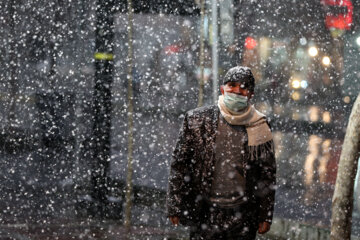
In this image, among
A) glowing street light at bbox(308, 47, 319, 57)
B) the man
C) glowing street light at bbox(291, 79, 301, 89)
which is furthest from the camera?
glowing street light at bbox(308, 47, 319, 57)

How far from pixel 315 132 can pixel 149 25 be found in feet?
80.2

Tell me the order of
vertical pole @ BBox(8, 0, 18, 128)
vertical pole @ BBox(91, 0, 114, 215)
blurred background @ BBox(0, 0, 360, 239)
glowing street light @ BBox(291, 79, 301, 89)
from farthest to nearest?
glowing street light @ BBox(291, 79, 301, 89)
vertical pole @ BBox(8, 0, 18, 128)
blurred background @ BBox(0, 0, 360, 239)
vertical pole @ BBox(91, 0, 114, 215)

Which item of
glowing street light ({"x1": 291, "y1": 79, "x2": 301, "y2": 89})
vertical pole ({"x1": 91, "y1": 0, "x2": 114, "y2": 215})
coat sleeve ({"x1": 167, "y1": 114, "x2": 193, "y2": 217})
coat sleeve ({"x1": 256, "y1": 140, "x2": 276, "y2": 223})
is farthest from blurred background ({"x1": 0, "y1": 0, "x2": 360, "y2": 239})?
coat sleeve ({"x1": 256, "y1": 140, "x2": 276, "y2": 223})

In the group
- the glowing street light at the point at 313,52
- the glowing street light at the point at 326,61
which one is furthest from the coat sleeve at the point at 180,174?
the glowing street light at the point at 313,52

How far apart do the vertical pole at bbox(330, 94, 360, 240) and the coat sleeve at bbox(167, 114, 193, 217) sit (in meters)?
1.96

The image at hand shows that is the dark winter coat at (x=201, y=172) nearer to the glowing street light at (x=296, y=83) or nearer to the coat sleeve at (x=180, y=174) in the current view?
the coat sleeve at (x=180, y=174)

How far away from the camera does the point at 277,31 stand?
3766 cm

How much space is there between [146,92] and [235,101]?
A: 39533 mm

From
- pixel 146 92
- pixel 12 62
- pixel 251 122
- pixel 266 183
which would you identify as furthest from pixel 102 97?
pixel 146 92

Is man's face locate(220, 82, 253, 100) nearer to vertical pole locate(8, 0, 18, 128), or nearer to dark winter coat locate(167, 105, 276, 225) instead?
dark winter coat locate(167, 105, 276, 225)

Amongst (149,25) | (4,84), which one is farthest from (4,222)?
(149,25)

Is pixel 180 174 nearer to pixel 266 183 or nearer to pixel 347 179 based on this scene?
pixel 266 183

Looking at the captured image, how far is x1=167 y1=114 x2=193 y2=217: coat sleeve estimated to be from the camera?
3676 millimetres

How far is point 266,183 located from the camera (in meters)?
3.66
